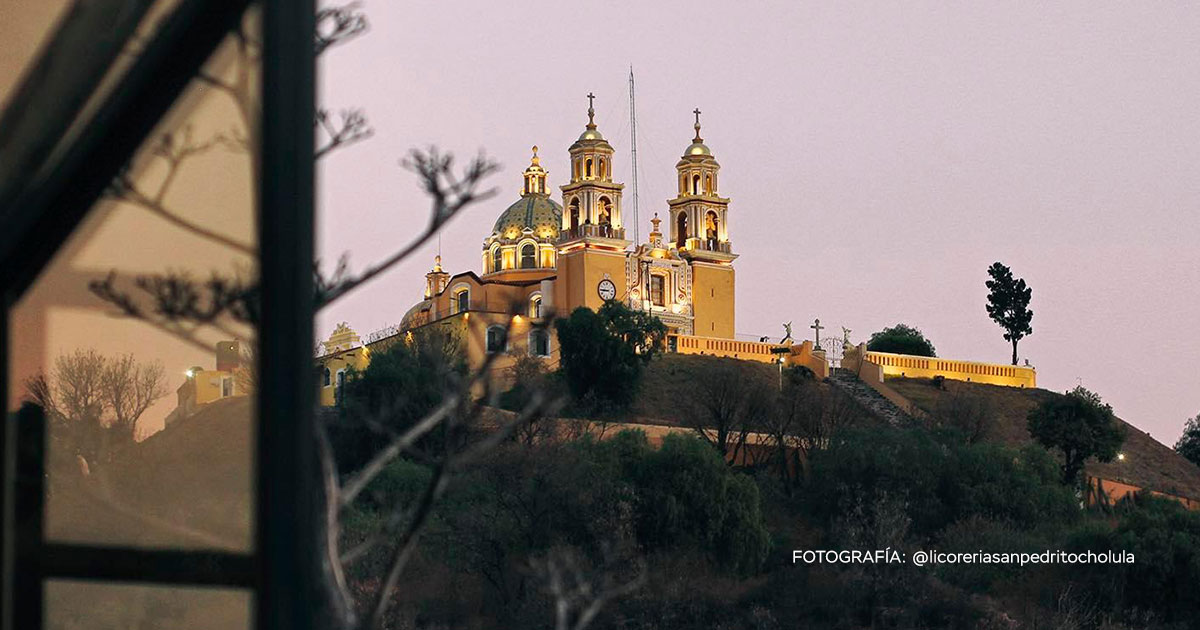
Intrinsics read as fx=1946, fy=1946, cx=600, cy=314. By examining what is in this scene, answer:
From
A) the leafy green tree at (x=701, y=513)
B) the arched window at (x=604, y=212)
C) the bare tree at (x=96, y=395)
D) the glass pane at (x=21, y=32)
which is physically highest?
the arched window at (x=604, y=212)

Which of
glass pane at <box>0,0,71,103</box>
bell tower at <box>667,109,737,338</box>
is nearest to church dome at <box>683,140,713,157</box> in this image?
bell tower at <box>667,109,737,338</box>

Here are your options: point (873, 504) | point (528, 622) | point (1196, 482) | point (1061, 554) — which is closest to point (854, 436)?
point (873, 504)

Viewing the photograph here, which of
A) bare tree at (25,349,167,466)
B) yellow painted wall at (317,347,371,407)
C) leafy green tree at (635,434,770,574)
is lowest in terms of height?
leafy green tree at (635,434,770,574)

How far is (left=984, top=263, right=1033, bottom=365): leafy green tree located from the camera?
53.2 m

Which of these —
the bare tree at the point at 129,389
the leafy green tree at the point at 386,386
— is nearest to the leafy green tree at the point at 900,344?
the leafy green tree at the point at 386,386

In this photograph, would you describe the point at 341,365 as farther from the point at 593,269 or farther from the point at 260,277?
the point at 260,277

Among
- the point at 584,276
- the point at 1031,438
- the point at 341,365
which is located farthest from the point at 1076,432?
the point at 341,365

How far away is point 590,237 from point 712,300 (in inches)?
154

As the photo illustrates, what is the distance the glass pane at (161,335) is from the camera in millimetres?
1128

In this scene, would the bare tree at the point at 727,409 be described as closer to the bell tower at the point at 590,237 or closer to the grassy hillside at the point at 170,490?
the bell tower at the point at 590,237

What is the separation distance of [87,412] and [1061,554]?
110 feet

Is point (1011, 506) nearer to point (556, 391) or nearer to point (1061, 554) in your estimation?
point (1061, 554)

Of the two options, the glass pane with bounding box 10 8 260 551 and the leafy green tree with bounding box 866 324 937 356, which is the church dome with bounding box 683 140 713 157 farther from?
the glass pane with bounding box 10 8 260 551

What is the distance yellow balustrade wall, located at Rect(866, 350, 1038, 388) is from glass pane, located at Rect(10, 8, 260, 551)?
151ft
